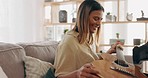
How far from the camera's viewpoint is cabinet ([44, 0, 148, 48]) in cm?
351

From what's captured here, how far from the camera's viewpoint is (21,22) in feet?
12.7

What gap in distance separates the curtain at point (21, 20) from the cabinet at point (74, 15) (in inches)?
7.7

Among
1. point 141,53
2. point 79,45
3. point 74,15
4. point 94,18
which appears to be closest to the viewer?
point 141,53

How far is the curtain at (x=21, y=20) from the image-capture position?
359 centimetres

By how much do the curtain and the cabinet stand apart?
196 millimetres

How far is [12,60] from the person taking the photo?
1749 mm

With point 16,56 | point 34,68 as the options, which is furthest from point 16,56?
point 34,68

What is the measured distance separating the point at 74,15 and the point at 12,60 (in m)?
2.43

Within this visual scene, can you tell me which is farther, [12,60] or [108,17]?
[108,17]

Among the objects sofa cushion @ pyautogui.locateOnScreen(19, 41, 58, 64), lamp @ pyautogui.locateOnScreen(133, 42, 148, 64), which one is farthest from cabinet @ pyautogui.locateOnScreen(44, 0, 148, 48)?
lamp @ pyautogui.locateOnScreen(133, 42, 148, 64)

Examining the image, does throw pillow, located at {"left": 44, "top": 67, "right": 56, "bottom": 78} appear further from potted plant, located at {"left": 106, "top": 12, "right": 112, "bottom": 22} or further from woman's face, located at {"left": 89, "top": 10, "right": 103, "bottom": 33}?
potted plant, located at {"left": 106, "top": 12, "right": 112, "bottom": 22}

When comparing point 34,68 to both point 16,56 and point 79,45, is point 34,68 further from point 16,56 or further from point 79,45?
point 79,45

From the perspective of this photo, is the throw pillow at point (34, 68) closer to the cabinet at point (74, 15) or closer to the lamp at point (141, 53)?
the lamp at point (141, 53)

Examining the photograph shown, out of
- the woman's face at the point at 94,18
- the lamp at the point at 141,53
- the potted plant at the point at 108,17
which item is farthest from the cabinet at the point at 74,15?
the lamp at the point at 141,53
